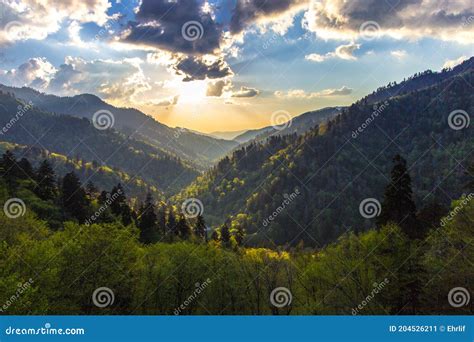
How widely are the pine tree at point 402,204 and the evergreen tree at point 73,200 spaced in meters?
72.6

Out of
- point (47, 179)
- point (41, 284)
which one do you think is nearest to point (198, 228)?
point (47, 179)

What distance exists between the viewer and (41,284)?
37.9m

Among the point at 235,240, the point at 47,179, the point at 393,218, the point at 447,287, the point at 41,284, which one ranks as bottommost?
the point at 235,240

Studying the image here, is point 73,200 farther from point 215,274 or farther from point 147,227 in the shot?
point 215,274

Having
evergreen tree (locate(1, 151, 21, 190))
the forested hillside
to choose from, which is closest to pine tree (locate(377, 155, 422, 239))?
the forested hillside

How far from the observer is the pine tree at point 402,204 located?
53.2 metres

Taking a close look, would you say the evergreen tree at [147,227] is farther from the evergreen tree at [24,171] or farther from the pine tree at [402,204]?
the pine tree at [402,204]

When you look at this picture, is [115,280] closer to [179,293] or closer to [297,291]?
[179,293]

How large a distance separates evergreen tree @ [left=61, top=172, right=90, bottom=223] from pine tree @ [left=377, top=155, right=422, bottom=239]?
238 ft

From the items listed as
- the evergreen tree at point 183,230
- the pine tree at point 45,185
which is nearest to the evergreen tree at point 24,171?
the pine tree at point 45,185

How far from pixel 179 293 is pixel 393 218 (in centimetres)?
3291

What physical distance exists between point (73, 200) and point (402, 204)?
78.3 metres

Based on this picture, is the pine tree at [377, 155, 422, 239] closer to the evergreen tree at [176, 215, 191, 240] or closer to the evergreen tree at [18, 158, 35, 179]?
the evergreen tree at [176, 215, 191, 240]

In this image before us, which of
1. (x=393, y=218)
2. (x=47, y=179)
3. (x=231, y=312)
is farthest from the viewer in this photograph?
(x=47, y=179)
